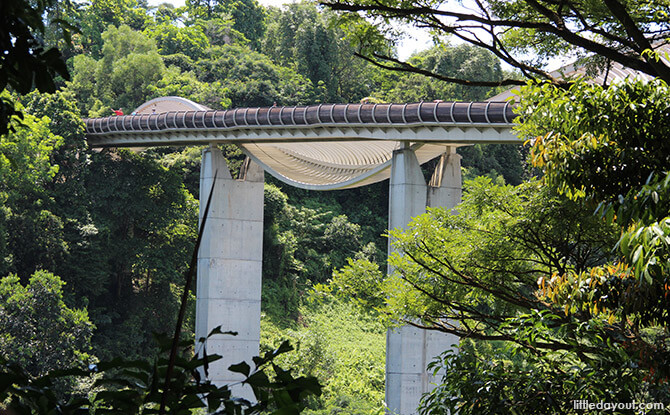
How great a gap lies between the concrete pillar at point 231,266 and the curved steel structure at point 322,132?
2.99 feet

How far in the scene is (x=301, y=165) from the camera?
2367 centimetres

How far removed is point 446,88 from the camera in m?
36.7

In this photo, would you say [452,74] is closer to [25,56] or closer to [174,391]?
[25,56]

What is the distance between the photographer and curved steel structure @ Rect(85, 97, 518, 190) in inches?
678

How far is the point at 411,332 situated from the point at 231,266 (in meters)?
6.53

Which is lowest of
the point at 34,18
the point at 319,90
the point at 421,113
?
the point at 34,18

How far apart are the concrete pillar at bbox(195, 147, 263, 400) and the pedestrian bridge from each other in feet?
0.09

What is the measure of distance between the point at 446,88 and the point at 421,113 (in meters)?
19.8

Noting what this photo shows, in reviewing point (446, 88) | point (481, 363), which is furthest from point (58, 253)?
point (481, 363)

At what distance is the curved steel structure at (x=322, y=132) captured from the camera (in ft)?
56.5

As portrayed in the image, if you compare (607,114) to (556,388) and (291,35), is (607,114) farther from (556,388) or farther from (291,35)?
(291,35)

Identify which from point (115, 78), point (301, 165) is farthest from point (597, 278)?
point (115, 78)

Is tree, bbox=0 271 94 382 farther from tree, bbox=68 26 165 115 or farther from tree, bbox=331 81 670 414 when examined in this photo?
tree, bbox=331 81 670 414

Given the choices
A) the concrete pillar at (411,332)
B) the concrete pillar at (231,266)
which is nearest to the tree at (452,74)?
the concrete pillar at (231,266)
